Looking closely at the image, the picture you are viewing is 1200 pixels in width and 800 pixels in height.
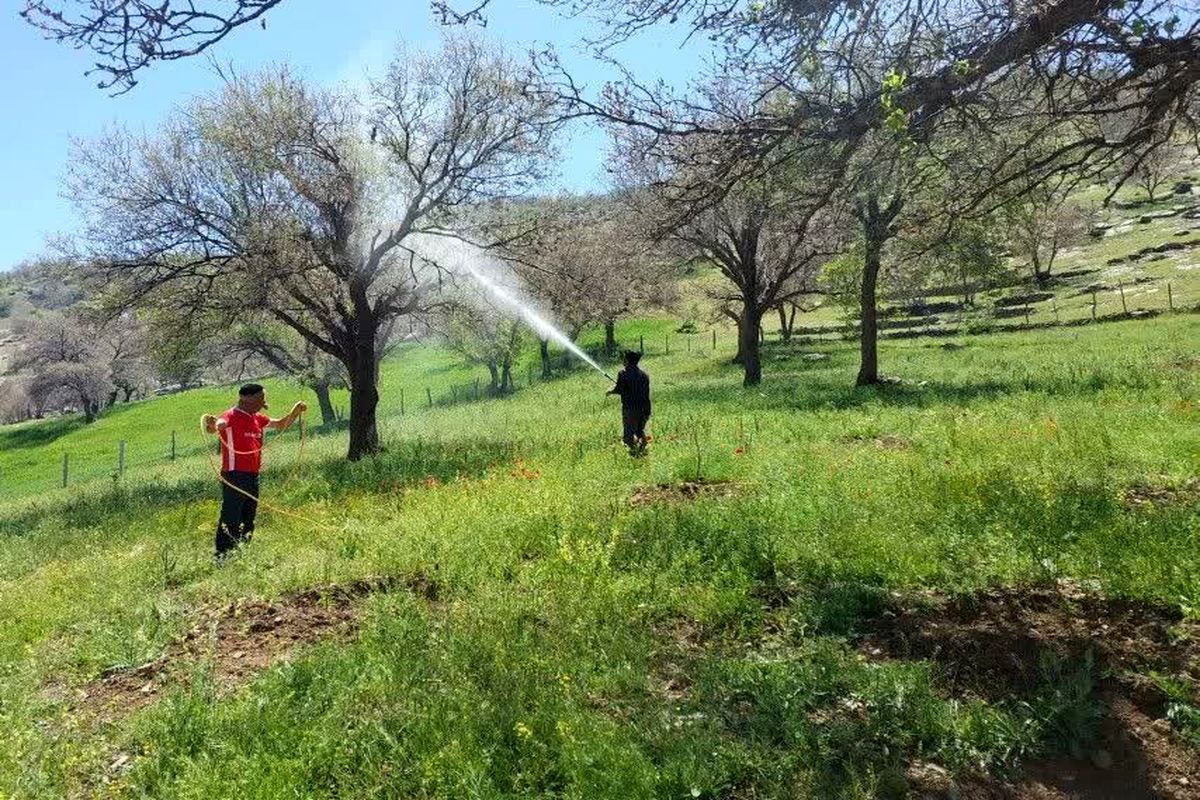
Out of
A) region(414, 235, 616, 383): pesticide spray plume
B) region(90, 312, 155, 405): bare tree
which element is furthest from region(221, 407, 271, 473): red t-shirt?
region(90, 312, 155, 405): bare tree

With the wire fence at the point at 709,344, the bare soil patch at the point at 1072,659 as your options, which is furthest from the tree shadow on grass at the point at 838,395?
the wire fence at the point at 709,344

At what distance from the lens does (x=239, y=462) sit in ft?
29.1

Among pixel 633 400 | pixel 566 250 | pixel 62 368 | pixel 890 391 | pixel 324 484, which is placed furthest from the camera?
pixel 62 368

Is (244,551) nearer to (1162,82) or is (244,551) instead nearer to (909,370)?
(1162,82)

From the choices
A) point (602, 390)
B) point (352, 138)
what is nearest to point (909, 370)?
point (602, 390)

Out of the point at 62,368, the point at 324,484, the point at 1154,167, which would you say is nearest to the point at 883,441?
the point at 1154,167

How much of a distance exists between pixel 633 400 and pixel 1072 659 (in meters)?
8.19

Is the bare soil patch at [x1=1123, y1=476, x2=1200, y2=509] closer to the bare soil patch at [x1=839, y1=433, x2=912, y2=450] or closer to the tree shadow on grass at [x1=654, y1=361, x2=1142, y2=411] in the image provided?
the bare soil patch at [x1=839, y1=433, x2=912, y2=450]

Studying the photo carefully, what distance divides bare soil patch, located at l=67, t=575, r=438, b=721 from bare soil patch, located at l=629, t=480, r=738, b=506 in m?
3.09

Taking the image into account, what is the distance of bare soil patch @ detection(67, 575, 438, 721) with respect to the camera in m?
5.15

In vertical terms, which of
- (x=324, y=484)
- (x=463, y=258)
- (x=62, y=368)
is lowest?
(x=324, y=484)

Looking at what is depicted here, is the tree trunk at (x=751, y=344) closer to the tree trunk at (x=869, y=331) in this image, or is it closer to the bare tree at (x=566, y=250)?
the tree trunk at (x=869, y=331)

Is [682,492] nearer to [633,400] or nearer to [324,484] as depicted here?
[633,400]

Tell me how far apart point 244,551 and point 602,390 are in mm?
23307
